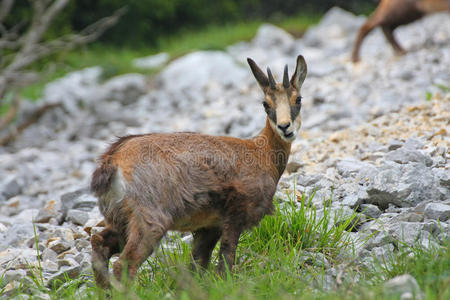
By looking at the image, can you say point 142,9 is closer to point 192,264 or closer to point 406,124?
point 406,124

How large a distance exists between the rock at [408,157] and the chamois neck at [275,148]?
1.31 m

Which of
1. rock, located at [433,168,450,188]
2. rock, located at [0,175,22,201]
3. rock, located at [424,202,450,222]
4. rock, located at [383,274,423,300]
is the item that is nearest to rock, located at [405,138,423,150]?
rock, located at [433,168,450,188]

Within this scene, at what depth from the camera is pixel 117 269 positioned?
3.17 metres

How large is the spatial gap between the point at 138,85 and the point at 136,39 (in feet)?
18.8

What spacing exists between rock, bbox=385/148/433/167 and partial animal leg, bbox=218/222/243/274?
6.59ft

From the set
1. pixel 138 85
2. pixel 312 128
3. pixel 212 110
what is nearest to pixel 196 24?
pixel 138 85

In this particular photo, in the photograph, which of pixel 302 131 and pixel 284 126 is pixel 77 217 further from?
pixel 302 131

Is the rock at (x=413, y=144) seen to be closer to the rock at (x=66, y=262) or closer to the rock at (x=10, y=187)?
the rock at (x=66, y=262)

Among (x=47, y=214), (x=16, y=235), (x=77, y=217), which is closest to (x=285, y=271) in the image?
(x=77, y=217)

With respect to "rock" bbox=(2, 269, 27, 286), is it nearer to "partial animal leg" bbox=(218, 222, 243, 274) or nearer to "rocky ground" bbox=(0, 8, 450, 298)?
"rocky ground" bbox=(0, 8, 450, 298)

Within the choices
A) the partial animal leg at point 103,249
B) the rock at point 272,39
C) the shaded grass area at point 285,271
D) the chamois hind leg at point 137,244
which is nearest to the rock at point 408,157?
the shaded grass area at point 285,271

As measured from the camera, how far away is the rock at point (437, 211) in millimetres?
3883

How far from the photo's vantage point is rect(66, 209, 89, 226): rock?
4871 mm

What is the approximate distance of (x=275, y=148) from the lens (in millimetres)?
4160
